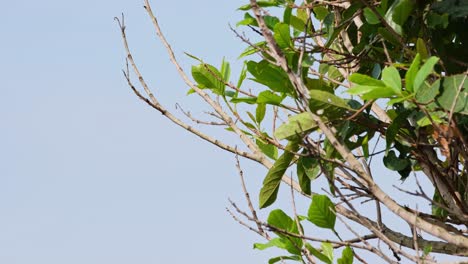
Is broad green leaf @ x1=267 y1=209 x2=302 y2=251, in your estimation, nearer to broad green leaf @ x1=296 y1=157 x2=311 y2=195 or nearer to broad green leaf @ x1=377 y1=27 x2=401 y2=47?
broad green leaf @ x1=296 y1=157 x2=311 y2=195

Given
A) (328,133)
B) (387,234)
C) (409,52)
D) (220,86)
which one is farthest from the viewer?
(220,86)

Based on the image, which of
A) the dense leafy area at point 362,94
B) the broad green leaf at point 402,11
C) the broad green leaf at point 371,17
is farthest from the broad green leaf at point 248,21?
the broad green leaf at point 402,11

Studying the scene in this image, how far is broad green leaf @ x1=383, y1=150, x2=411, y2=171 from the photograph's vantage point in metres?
2.68

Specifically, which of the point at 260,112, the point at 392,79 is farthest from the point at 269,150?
the point at 392,79

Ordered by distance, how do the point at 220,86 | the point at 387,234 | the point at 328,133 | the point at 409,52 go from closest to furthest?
the point at 328,133 → the point at 409,52 → the point at 387,234 → the point at 220,86

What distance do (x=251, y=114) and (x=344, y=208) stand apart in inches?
20.8

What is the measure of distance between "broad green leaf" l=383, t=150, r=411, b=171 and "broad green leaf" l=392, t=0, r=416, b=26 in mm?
488

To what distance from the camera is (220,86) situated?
9.84 ft

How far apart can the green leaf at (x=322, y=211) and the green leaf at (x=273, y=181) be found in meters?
0.20

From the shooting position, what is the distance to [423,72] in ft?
6.80

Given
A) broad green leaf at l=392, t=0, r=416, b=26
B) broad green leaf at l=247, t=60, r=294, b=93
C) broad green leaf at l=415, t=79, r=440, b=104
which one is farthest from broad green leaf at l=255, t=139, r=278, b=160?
broad green leaf at l=415, t=79, r=440, b=104

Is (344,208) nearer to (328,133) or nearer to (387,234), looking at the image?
(387,234)

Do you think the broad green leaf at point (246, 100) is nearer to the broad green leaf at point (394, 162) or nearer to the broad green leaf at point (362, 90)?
the broad green leaf at point (394, 162)

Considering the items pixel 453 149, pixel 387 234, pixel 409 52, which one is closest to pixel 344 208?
pixel 387 234
